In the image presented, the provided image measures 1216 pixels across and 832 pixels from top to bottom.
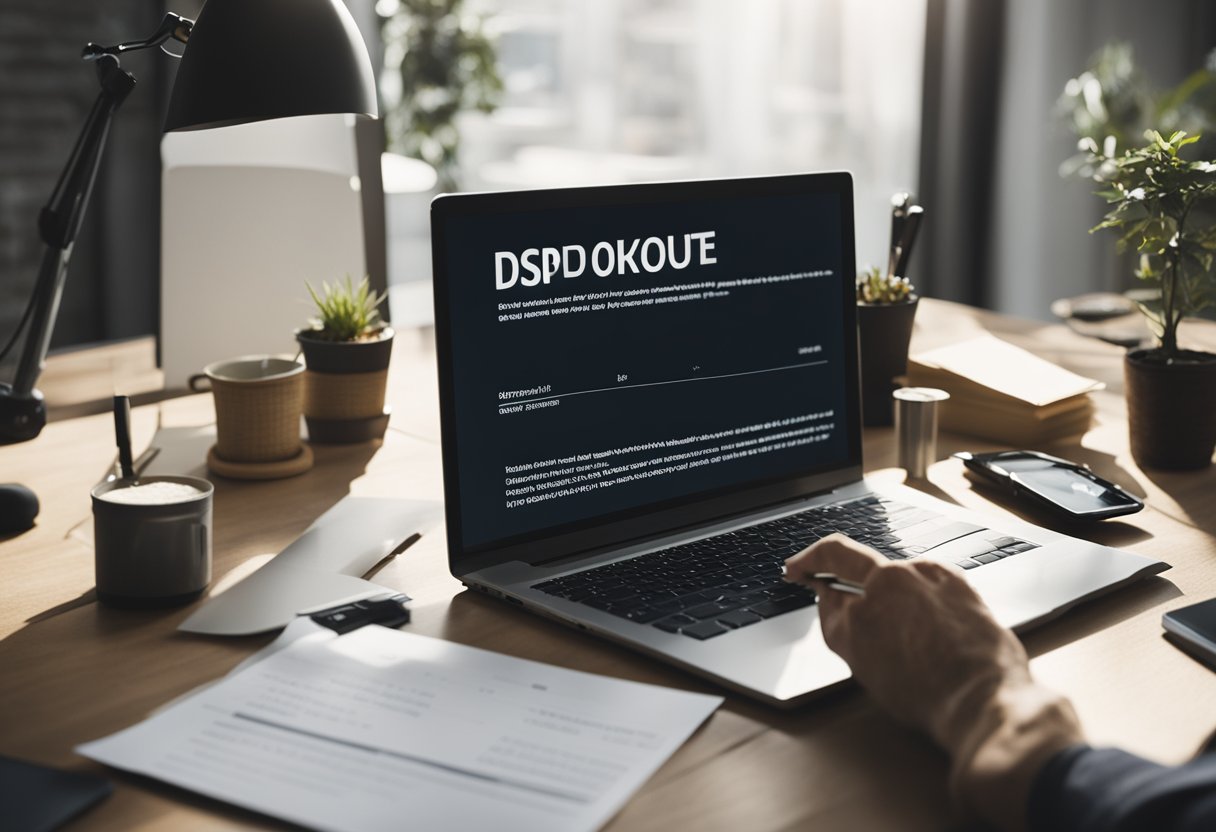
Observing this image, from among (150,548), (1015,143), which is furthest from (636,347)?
(1015,143)

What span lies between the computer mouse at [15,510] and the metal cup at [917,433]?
0.90 meters

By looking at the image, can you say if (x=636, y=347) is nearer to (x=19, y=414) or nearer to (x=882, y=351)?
(x=882, y=351)

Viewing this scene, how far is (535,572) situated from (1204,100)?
2874mm

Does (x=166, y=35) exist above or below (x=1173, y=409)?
above

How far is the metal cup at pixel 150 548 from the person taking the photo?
35.4 inches

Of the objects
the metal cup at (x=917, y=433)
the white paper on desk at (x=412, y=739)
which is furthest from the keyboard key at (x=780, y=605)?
the metal cup at (x=917, y=433)

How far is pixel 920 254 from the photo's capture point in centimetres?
396

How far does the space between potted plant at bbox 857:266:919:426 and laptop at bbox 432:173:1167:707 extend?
257 millimetres

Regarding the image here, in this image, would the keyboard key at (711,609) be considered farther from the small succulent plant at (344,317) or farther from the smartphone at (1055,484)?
the small succulent plant at (344,317)

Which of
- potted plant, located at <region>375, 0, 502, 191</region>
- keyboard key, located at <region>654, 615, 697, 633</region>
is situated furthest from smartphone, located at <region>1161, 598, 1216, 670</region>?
potted plant, located at <region>375, 0, 502, 191</region>

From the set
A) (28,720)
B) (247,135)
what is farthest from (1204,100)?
(28,720)

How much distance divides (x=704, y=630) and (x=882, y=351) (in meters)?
0.70

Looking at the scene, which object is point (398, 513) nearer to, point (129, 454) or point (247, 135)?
point (129, 454)

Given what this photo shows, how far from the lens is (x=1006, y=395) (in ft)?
4.52
